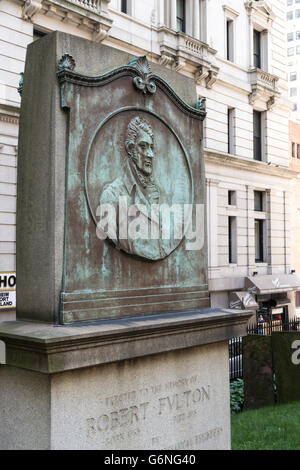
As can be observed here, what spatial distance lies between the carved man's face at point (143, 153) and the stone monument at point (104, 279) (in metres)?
0.02

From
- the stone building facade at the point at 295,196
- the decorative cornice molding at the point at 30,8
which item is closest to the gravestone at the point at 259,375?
the decorative cornice molding at the point at 30,8

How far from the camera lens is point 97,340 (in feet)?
13.6

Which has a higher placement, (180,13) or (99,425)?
(180,13)

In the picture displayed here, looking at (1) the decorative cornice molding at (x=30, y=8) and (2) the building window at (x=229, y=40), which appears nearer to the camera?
(1) the decorative cornice molding at (x=30, y=8)

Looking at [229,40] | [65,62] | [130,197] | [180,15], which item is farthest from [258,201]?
[65,62]

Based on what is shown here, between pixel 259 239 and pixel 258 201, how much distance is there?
80.5 inches

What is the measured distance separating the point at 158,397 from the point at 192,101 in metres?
3.48

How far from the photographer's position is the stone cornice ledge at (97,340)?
12.8 ft

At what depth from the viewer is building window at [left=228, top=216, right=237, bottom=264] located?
24.0m

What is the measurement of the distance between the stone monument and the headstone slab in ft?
0.05

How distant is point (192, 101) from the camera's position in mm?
6113

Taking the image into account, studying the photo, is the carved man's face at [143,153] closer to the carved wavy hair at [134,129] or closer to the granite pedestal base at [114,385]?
the carved wavy hair at [134,129]

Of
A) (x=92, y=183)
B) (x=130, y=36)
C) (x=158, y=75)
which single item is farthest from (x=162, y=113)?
(x=130, y=36)

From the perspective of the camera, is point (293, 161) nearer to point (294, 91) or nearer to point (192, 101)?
point (192, 101)
